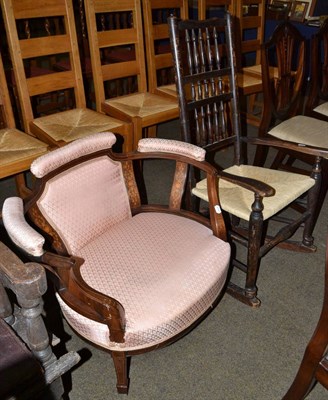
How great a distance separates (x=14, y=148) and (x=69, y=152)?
0.67 m

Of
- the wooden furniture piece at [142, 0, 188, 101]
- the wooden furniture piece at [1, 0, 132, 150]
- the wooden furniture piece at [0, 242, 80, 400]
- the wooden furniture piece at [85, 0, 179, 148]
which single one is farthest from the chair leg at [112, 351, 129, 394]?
the wooden furniture piece at [142, 0, 188, 101]

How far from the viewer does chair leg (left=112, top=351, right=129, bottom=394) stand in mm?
1203

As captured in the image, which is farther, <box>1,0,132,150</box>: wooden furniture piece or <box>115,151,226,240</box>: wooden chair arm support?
<box>1,0,132,150</box>: wooden furniture piece

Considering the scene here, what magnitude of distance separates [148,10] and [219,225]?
1.61m

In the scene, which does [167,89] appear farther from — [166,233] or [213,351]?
[213,351]

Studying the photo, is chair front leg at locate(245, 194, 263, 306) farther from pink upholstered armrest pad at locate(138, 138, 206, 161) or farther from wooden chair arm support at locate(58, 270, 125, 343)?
wooden chair arm support at locate(58, 270, 125, 343)

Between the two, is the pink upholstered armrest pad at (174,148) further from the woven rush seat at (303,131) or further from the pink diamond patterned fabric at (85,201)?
the woven rush seat at (303,131)

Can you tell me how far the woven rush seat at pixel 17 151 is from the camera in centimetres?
172

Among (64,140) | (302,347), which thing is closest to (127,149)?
(64,140)

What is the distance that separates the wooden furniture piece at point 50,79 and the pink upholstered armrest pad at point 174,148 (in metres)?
0.58

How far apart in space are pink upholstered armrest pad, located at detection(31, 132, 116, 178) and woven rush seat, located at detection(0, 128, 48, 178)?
0.52 metres

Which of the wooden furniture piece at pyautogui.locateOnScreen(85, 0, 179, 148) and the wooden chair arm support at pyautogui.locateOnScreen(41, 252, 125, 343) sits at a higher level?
the wooden furniture piece at pyautogui.locateOnScreen(85, 0, 179, 148)

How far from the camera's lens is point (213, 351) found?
147 cm

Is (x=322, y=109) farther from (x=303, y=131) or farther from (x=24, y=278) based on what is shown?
(x=24, y=278)
